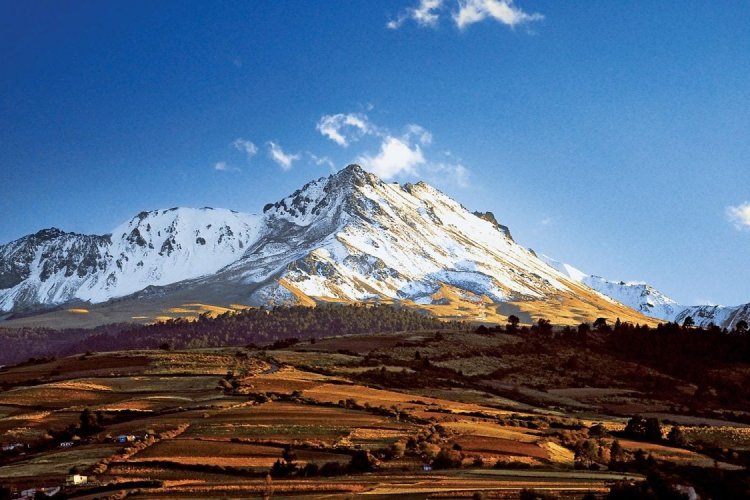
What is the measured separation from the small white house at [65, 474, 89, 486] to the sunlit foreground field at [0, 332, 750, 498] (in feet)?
1.88

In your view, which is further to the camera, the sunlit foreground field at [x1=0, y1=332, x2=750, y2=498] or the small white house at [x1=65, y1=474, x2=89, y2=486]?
the sunlit foreground field at [x1=0, y1=332, x2=750, y2=498]

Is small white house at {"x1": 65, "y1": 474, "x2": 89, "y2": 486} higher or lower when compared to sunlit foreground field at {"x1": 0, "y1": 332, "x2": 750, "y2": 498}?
lower

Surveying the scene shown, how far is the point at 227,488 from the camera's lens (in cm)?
4522

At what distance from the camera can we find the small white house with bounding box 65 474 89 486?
4741 centimetres

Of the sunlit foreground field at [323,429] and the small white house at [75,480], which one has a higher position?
the sunlit foreground field at [323,429]

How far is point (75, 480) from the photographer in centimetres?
A: 4759

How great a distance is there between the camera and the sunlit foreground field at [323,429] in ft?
156

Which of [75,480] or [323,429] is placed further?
[323,429]

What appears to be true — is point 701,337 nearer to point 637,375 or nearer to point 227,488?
point 637,375

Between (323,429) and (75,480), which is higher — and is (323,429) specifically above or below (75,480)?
above

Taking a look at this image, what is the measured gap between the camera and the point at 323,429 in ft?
210

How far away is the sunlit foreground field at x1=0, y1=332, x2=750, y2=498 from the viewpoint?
156ft

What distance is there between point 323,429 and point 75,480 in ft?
70.0

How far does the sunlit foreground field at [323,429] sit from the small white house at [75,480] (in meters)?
0.57
